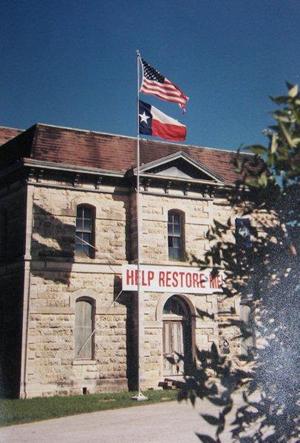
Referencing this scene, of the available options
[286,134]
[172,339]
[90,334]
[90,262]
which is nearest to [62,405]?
[90,334]

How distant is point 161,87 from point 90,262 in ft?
22.5

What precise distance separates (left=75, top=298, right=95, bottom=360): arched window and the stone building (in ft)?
0.12

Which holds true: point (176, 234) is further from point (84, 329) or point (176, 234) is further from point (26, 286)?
point (26, 286)

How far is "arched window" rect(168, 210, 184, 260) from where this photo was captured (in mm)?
20172

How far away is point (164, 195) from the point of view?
66.0 feet

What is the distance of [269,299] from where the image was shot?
155 inches

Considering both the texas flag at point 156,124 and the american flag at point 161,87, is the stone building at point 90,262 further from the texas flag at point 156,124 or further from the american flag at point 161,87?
the american flag at point 161,87

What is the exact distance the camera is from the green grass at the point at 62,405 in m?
12.9

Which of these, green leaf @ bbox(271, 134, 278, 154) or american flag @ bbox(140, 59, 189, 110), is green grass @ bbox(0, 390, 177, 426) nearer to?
green leaf @ bbox(271, 134, 278, 154)

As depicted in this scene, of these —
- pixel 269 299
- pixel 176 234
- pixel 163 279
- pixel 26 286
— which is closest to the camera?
pixel 269 299

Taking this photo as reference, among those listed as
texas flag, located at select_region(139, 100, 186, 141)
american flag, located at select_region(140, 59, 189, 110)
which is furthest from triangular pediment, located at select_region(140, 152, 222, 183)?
american flag, located at select_region(140, 59, 189, 110)

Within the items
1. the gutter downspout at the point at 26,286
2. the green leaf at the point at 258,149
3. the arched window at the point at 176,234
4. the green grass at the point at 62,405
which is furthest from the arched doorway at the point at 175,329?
the green leaf at the point at 258,149

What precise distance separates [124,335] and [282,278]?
15414 mm

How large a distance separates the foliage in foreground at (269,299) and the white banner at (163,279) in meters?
14.3
